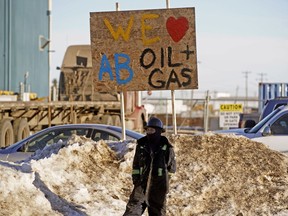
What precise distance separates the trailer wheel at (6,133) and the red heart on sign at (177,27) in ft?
29.9

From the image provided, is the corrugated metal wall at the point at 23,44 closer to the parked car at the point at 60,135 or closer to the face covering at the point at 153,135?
the parked car at the point at 60,135

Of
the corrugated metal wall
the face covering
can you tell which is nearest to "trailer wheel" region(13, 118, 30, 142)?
the corrugated metal wall

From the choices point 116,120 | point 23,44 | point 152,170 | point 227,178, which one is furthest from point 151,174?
point 23,44

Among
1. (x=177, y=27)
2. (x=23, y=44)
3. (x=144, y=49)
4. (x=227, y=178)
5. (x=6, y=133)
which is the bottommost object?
(x=227, y=178)

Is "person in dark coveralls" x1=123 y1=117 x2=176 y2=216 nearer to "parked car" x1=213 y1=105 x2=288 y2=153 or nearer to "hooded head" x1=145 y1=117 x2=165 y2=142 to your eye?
"hooded head" x1=145 y1=117 x2=165 y2=142

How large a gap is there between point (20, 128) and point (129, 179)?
11.6 m

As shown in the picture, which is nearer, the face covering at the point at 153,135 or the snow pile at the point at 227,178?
the face covering at the point at 153,135

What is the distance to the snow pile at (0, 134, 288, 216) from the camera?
9930mm

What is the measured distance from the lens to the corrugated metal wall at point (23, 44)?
33.5 m

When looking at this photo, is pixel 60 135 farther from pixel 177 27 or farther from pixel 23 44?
pixel 23 44

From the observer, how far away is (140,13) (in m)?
13.3

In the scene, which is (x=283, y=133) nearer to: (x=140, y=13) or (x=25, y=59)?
(x=140, y=13)

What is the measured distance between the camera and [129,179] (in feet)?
38.3

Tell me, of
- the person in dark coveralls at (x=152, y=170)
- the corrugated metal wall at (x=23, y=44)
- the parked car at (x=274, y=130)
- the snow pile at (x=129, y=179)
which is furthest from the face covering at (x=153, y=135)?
the corrugated metal wall at (x=23, y=44)
